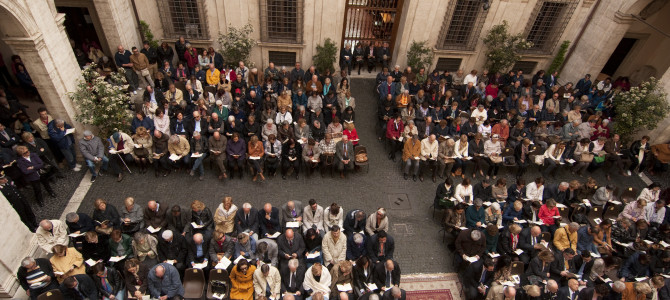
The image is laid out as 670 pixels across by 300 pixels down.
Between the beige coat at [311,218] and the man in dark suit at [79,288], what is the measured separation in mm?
4257

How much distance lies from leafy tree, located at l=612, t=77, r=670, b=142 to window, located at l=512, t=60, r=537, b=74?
12.5 ft

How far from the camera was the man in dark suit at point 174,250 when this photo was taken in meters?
8.12

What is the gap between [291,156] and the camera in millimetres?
11125

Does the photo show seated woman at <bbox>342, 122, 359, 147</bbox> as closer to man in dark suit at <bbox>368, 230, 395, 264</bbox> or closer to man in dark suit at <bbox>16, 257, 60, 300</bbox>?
man in dark suit at <bbox>368, 230, 395, 264</bbox>

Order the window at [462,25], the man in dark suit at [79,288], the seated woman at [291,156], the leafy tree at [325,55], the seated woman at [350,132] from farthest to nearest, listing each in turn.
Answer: the leafy tree at [325,55] → the window at [462,25] → the seated woman at [350,132] → the seated woman at [291,156] → the man in dark suit at [79,288]

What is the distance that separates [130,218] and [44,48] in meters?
4.62

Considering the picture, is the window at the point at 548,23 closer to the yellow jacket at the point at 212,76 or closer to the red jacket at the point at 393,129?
the red jacket at the point at 393,129

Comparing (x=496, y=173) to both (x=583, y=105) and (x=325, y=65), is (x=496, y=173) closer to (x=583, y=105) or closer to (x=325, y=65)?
(x=583, y=105)

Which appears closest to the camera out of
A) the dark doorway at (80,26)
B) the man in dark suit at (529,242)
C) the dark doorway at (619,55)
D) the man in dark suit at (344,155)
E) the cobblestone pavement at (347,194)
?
the man in dark suit at (529,242)

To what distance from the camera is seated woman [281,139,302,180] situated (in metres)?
11.1

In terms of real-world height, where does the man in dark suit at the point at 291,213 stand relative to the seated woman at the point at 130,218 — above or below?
above

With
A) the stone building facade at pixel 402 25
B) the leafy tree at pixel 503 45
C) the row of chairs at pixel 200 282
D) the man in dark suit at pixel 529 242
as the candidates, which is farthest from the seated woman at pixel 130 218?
the leafy tree at pixel 503 45

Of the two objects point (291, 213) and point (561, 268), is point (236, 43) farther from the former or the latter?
point (561, 268)

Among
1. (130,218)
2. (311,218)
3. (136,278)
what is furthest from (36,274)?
(311,218)
